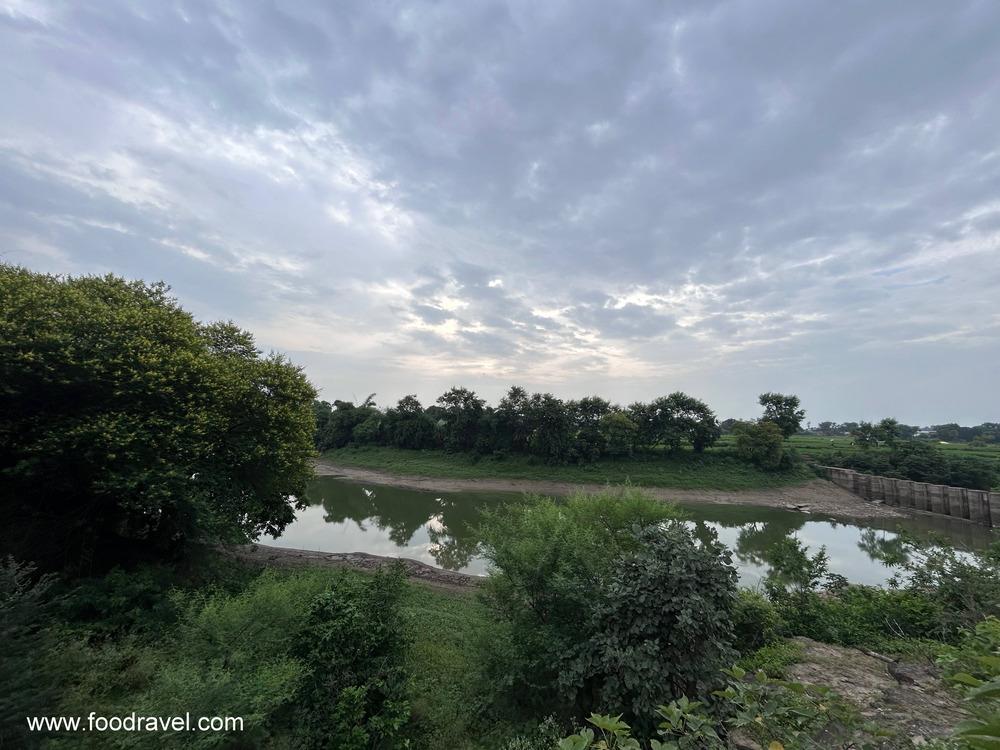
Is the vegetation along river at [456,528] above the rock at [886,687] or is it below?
below

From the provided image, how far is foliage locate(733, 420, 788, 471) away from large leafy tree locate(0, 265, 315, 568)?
3612 cm

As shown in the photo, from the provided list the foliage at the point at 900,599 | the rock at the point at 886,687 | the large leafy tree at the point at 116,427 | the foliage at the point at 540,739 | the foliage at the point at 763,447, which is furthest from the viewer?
the foliage at the point at 763,447

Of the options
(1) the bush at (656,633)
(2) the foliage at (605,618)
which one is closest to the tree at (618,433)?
(2) the foliage at (605,618)

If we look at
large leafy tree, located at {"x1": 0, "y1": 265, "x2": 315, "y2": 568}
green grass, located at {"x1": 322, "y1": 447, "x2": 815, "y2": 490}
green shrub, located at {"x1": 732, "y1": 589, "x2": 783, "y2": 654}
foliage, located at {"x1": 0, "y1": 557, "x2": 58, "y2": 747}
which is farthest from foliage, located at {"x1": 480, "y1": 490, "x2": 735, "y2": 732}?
green grass, located at {"x1": 322, "y1": 447, "x2": 815, "y2": 490}

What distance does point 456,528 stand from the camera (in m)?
21.4

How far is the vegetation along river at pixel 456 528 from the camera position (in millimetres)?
16703

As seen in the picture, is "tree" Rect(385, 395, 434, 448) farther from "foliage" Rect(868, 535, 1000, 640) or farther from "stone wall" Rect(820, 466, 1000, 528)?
"foliage" Rect(868, 535, 1000, 640)

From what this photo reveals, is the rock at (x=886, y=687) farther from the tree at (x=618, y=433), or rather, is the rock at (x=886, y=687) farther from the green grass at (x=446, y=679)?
the tree at (x=618, y=433)

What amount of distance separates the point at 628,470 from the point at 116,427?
34.5 metres

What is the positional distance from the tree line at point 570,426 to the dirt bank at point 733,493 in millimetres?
4209

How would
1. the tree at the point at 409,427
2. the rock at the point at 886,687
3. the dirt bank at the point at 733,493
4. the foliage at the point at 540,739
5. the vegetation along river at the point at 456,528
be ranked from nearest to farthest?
the rock at the point at 886,687
the foliage at the point at 540,739
the vegetation along river at the point at 456,528
the dirt bank at the point at 733,493
the tree at the point at 409,427

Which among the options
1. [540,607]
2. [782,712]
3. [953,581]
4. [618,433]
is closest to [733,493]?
[618,433]

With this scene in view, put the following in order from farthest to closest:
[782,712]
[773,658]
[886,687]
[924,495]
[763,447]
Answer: [763,447] < [924,495] < [773,658] < [886,687] < [782,712]

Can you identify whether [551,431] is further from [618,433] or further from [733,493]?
[733,493]
